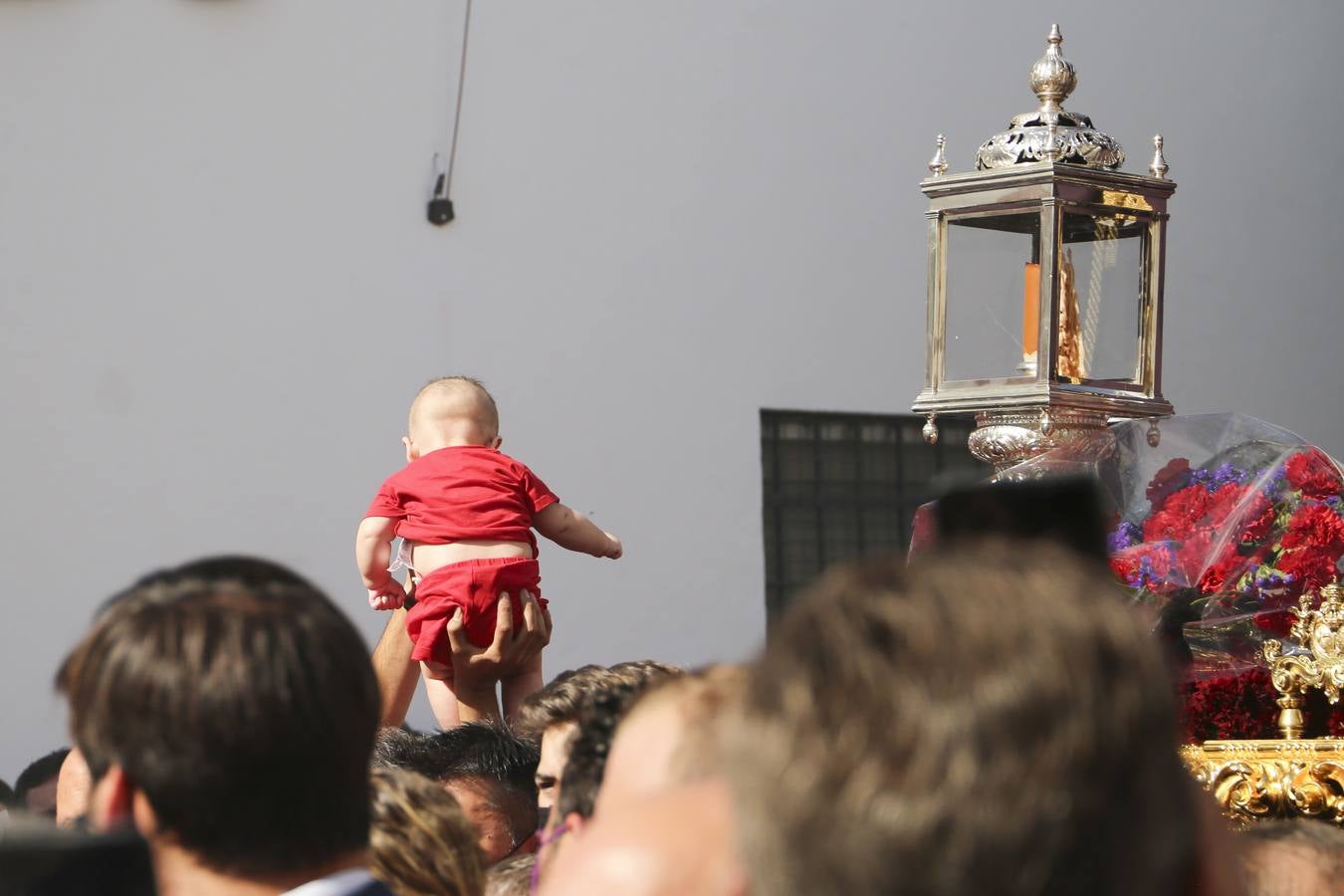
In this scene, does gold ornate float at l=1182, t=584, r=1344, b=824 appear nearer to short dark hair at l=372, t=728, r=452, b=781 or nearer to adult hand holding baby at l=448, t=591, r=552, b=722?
short dark hair at l=372, t=728, r=452, b=781

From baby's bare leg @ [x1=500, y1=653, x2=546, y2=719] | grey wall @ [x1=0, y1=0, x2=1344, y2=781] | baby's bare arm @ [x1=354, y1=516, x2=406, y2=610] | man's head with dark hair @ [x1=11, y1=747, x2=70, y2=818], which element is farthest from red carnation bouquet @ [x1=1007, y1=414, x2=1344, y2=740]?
grey wall @ [x1=0, y1=0, x2=1344, y2=781]

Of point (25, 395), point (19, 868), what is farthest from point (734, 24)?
point (19, 868)

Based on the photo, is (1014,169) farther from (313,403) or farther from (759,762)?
(313,403)

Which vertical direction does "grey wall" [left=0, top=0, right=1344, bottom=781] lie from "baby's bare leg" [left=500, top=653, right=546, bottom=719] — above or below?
above

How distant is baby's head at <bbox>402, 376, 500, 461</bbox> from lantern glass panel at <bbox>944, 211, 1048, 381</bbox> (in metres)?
1.14

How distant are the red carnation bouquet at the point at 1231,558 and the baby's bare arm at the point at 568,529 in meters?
1.18

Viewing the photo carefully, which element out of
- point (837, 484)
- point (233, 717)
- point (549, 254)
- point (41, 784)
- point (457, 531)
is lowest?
point (41, 784)

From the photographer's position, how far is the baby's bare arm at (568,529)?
443 cm

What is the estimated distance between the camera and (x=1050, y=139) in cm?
390

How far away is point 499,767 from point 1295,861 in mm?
1689

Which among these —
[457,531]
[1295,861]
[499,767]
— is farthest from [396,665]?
[1295,861]

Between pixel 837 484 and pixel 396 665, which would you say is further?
pixel 837 484

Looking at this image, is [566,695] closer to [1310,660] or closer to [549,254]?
[1310,660]

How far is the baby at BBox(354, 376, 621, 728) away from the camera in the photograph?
4203 millimetres
